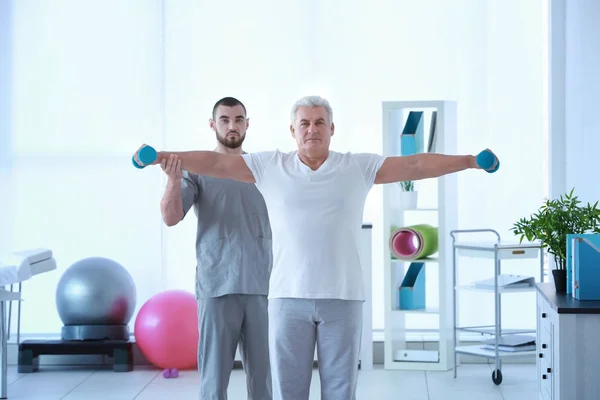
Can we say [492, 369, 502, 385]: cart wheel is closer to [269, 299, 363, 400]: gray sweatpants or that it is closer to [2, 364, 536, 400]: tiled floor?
[2, 364, 536, 400]: tiled floor

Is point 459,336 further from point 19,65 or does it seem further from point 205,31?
point 19,65

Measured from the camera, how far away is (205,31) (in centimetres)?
588

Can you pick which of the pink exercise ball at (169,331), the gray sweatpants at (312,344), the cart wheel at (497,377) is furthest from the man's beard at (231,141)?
the cart wheel at (497,377)

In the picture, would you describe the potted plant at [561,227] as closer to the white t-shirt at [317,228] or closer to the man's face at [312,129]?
the white t-shirt at [317,228]

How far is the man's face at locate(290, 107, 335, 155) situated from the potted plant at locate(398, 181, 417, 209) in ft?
8.68

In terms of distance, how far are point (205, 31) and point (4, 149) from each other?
159 centimetres

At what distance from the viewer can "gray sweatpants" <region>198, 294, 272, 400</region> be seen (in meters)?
3.33

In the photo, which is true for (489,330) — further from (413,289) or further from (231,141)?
(231,141)

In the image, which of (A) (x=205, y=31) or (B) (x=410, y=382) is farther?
(A) (x=205, y=31)

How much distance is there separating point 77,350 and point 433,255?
2.36 m

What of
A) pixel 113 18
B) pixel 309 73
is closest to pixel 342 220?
pixel 309 73

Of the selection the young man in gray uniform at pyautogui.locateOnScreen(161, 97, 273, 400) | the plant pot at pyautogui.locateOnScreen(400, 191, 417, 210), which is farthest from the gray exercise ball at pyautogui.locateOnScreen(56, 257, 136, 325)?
the young man in gray uniform at pyautogui.locateOnScreen(161, 97, 273, 400)

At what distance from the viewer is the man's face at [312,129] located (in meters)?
2.81

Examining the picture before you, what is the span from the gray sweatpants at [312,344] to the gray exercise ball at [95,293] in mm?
2812
